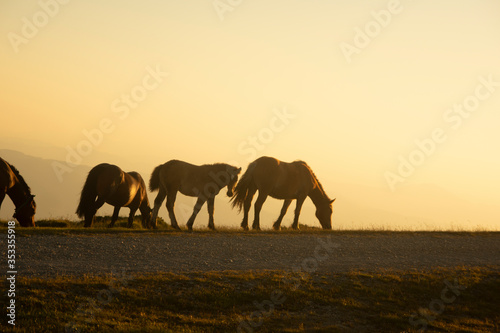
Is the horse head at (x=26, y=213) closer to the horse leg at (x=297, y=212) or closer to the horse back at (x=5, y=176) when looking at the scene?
the horse back at (x=5, y=176)

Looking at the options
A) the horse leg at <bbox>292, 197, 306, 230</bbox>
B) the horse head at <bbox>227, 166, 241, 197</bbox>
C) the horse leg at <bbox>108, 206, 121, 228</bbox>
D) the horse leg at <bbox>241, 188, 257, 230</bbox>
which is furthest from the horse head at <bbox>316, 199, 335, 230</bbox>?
the horse leg at <bbox>108, 206, 121, 228</bbox>

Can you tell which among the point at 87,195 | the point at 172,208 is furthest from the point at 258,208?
the point at 87,195

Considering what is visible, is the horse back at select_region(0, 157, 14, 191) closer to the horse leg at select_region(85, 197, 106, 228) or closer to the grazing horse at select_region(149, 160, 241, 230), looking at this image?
the horse leg at select_region(85, 197, 106, 228)

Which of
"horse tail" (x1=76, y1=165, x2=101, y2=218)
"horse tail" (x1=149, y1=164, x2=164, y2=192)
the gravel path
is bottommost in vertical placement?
the gravel path

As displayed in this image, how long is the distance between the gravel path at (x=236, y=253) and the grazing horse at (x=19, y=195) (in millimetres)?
5113

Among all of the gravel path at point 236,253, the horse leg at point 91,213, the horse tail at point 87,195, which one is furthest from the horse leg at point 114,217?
the gravel path at point 236,253

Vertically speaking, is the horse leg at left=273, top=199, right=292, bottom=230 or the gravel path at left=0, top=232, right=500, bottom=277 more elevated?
the horse leg at left=273, top=199, right=292, bottom=230

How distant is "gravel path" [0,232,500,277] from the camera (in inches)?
540

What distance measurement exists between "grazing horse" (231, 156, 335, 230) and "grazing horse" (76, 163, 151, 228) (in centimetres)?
414

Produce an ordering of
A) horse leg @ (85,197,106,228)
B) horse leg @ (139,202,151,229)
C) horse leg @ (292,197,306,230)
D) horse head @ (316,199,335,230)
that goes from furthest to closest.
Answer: horse head @ (316,199,335,230) → horse leg @ (139,202,151,229) → horse leg @ (292,197,306,230) → horse leg @ (85,197,106,228)

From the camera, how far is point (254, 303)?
12.0m

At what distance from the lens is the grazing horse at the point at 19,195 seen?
68.8ft

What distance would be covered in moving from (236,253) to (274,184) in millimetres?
8711

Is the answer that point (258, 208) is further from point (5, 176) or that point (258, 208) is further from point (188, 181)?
point (5, 176)
